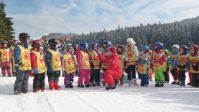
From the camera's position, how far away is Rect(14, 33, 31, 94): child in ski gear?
39.8 feet

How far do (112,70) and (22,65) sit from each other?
372 centimetres

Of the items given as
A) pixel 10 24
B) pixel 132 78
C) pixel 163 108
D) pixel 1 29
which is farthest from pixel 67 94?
pixel 10 24

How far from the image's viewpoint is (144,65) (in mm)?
15328

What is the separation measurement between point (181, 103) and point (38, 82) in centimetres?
512

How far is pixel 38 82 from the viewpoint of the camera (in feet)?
41.6

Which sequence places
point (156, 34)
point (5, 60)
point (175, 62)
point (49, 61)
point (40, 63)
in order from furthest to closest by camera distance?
point (156, 34)
point (5, 60)
point (175, 62)
point (49, 61)
point (40, 63)

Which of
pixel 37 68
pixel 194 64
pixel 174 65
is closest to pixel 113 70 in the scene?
pixel 37 68

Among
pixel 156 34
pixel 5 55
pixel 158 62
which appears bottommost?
pixel 158 62

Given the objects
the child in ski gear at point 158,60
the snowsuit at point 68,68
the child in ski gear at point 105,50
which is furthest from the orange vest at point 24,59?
the child in ski gear at point 158,60

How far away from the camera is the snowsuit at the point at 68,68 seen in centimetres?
1457

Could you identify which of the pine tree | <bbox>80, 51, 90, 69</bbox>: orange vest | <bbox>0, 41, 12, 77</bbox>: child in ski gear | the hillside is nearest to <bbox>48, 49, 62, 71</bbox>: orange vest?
<bbox>80, 51, 90, 69</bbox>: orange vest

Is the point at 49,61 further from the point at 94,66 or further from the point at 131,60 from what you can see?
the point at 131,60

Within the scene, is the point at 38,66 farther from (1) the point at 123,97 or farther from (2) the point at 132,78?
(2) the point at 132,78

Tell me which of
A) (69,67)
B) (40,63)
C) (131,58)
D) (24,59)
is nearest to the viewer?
(24,59)
